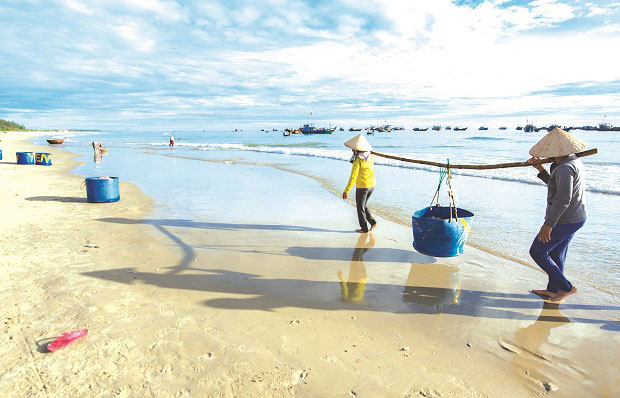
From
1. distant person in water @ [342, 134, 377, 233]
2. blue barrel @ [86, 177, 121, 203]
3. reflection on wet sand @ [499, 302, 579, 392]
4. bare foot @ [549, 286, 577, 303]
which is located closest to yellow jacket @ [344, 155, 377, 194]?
distant person in water @ [342, 134, 377, 233]

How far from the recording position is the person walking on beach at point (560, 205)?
3.82 meters

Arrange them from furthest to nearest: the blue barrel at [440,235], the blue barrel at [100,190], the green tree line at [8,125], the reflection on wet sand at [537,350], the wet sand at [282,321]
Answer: the green tree line at [8,125]
the blue barrel at [100,190]
the blue barrel at [440,235]
the reflection on wet sand at [537,350]
the wet sand at [282,321]

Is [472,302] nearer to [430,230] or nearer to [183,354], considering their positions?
[430,230]

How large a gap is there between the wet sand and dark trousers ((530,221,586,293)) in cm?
32

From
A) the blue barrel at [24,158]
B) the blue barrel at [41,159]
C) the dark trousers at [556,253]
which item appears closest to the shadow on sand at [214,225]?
the dark trousers at [556,253]

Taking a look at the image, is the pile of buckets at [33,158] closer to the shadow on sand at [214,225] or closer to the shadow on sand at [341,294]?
the shadow on sand at [214,225]

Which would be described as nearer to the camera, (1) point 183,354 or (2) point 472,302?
(1) point 183,354

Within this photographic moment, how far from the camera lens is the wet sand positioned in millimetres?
2887

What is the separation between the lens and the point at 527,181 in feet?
45.5

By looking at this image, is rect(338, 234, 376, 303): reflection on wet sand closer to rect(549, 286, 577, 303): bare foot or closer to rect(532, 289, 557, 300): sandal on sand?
rect(532, 289, 557, 300): sandal on sand

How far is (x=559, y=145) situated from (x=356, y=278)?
2.91 m

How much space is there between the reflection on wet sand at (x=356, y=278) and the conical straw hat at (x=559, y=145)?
2639mm

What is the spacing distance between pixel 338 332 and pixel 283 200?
23.2 ft

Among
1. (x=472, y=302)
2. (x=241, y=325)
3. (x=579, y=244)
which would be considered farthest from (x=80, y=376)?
(x=579, y=244)
